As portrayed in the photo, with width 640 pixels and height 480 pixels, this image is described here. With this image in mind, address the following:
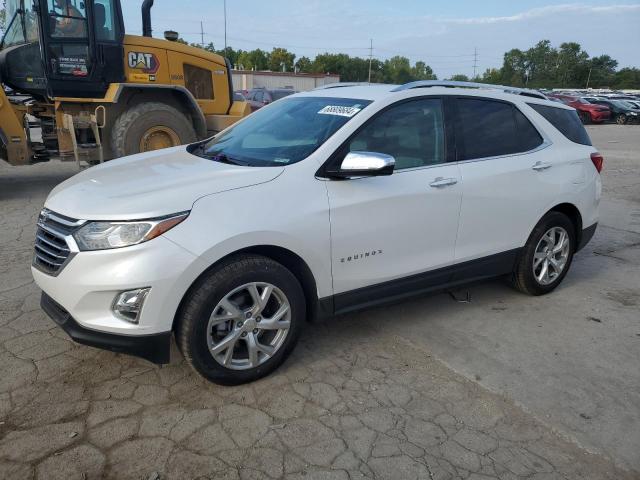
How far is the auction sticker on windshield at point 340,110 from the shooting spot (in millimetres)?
3576

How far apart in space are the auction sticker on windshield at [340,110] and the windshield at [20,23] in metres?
6.06

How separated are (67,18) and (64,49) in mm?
431

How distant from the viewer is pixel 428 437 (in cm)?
282

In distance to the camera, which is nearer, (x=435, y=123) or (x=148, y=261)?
(x=148, y=261)

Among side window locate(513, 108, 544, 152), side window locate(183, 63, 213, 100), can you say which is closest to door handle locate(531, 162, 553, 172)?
side window locate(513, 108, 544, 152)

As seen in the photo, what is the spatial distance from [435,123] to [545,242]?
5.19 feet

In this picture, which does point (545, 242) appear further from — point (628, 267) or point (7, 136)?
point (7, 136)

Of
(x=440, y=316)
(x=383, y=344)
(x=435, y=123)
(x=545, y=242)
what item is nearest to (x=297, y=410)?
(x=383, y=344)

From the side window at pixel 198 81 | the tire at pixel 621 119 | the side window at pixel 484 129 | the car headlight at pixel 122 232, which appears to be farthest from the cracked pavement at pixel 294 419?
→ the tire at pixel 621 119

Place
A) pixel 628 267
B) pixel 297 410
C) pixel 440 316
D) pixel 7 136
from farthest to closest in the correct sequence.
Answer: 1. pixel 7 136
2. pixel 628 267
3. pixel 440 316
4. pixel 297 410

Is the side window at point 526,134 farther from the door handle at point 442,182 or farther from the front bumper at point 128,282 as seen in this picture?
the front bumper at point 128,282

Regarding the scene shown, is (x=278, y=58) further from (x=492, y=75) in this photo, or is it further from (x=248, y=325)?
(x=248, y=325)

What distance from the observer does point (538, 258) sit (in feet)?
15.2

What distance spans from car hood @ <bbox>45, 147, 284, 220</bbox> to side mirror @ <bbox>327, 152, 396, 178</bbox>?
0.38m
